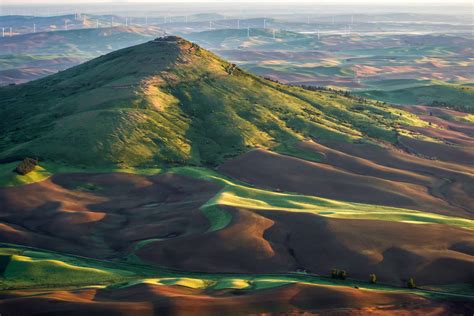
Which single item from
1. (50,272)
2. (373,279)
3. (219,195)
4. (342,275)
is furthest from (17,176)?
(373,279)

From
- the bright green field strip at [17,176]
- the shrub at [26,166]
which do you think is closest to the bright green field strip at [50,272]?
the bright green field strip at [17,176]

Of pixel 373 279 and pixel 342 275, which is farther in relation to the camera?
pixel 342 275

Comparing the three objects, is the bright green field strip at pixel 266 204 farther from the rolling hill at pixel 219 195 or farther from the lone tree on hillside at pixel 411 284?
the lone tree on hillside at pixel 411 284

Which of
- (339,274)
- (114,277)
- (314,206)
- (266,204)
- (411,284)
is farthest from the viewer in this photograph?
(314,206)

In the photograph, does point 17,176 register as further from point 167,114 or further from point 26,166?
point 167,114

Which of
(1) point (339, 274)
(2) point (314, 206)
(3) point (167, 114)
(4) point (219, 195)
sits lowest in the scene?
(2) point (314, 206)

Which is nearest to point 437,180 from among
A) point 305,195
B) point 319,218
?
point 305,195
